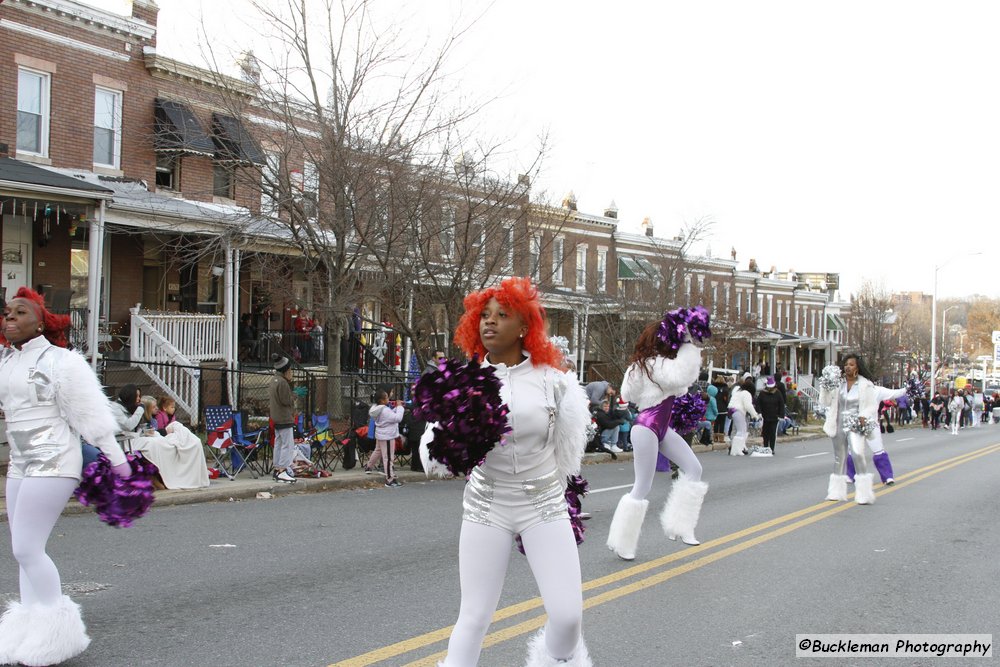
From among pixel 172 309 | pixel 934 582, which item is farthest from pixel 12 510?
pixel 172 309

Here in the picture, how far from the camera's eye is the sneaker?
40.4 ft

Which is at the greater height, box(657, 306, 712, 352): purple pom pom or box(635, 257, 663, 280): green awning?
box(635, 257, 663, 280): green awning

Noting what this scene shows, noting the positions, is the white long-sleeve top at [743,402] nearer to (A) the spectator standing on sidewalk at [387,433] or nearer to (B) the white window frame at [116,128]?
(A) the spectator standing on sidewalk at [387,433]

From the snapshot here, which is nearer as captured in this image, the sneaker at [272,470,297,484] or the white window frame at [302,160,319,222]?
the sneaker at [272,470,297,484]

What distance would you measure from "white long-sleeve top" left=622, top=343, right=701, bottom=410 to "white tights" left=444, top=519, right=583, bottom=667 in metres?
3.95

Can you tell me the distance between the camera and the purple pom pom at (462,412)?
369 cm

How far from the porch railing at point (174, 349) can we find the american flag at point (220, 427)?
4.02 m

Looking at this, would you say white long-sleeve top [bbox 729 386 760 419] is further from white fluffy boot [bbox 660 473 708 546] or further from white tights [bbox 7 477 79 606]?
white tights [bbox 7 477 79 606]

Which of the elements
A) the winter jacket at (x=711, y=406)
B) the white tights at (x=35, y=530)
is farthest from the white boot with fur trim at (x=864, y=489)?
the winter jacket at (x=711, y=406)

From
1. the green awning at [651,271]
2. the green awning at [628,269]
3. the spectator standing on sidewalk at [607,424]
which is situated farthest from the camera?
the green awning at [628,269]

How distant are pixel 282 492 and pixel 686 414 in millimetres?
6001

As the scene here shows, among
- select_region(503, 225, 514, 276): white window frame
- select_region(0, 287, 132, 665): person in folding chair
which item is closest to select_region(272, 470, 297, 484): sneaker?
select_region(503, 225, 514, 276): white window frame

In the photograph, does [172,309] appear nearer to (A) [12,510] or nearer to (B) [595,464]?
(B) [595,464]

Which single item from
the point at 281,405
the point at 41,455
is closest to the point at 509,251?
the point at 281,405
